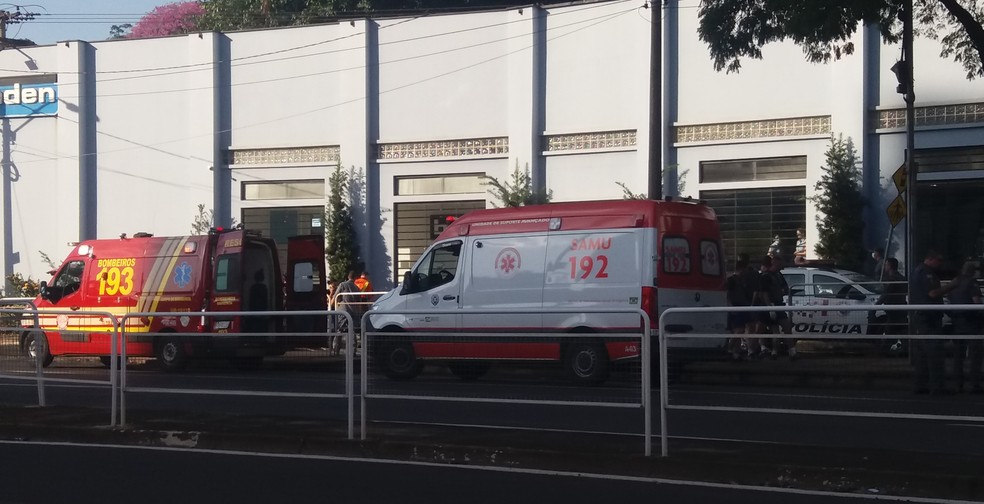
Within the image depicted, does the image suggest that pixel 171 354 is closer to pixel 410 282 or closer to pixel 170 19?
pixel 410 282

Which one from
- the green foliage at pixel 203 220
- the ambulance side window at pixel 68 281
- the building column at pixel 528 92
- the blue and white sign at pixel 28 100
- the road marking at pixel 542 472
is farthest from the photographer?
the blue and white sign at pixel 28 100

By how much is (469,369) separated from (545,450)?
1.50 m

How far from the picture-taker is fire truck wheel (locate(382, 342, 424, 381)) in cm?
1011

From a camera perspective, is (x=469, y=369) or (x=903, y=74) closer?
(x=469, y=369)

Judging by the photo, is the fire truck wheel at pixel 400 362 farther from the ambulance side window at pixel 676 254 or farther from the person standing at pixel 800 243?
the person standing at pixel 800 243

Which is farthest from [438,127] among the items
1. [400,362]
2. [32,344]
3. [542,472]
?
[542,472]

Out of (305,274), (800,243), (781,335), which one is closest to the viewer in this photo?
(781,335)

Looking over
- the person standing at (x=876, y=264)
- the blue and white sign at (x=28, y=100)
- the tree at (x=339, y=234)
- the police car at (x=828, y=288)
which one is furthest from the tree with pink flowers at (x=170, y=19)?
the police car at (x=828, y=288)

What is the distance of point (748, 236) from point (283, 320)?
58.6ft

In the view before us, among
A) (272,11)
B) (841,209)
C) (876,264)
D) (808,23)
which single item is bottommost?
(876,264)

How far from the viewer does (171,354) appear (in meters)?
11.7

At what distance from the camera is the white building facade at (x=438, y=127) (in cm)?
2591

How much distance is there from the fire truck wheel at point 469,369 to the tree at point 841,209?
54.5ft

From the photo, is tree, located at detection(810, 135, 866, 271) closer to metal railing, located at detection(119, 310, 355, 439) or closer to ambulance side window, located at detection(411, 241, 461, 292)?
ambulance side window, located at detection(411, 241, 461, 292)
